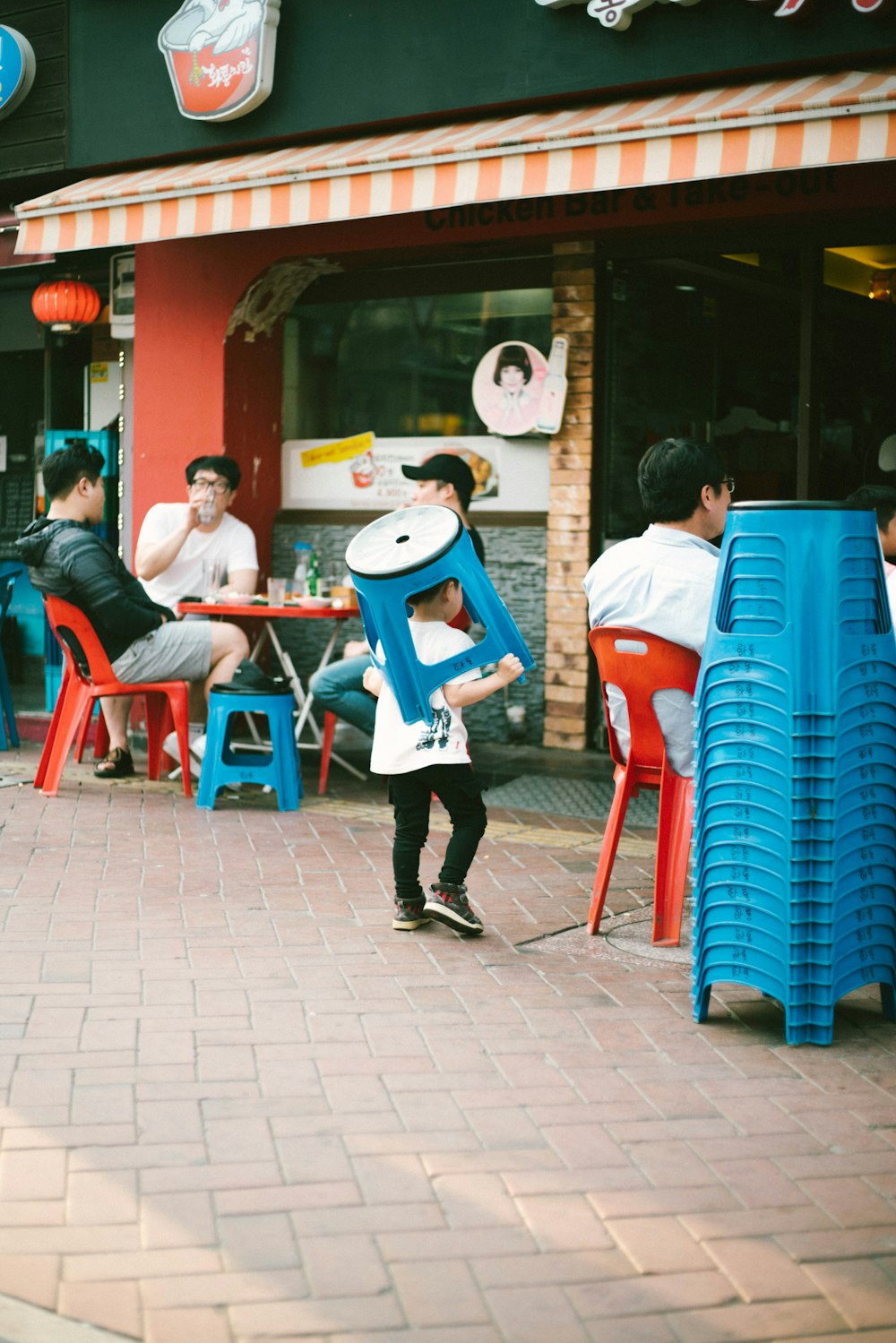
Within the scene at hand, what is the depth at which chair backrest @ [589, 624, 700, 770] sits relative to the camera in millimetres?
4965

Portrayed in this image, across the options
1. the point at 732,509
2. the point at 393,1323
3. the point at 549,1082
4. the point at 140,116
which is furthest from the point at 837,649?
the point at 140,116

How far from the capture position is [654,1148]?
3.51m

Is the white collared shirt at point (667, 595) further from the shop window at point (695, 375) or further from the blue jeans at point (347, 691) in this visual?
the shop window at point (695, 375)

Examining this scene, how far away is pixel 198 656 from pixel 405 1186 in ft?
16.1

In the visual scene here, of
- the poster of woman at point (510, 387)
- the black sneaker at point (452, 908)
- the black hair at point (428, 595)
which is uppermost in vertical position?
the poster of woman at point (510, 387)

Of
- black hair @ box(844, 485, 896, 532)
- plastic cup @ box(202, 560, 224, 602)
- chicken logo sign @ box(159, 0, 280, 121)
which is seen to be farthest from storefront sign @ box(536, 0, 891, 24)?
plastic cup @ box(202, 560, 224, 602)

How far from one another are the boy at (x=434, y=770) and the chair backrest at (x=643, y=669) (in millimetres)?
357

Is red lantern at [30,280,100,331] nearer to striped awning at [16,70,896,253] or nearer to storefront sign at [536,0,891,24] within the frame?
striped awning at [16,70,896,253]

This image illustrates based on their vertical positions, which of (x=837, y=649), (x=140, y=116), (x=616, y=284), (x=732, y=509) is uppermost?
(x=140, y=116)

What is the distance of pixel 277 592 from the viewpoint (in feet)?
26.8

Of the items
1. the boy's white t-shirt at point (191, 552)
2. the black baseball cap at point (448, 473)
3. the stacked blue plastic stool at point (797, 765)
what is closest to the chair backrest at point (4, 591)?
the boy's white t-shirt at point (191, 552)

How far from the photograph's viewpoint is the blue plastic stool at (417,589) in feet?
15.9

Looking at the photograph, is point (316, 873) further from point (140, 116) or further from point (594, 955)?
point (140, 116)

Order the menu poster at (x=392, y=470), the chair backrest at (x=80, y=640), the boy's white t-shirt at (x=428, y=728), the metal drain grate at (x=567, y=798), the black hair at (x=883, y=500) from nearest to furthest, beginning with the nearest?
the boy's white t-shirt at (x=428, y=728) → the black hair at (x=883, y=500) → the metal drain grate at (x=567, y=798) → the chair backrest at (x=80, y=640) → the menu poster at (x=392, y=470)
